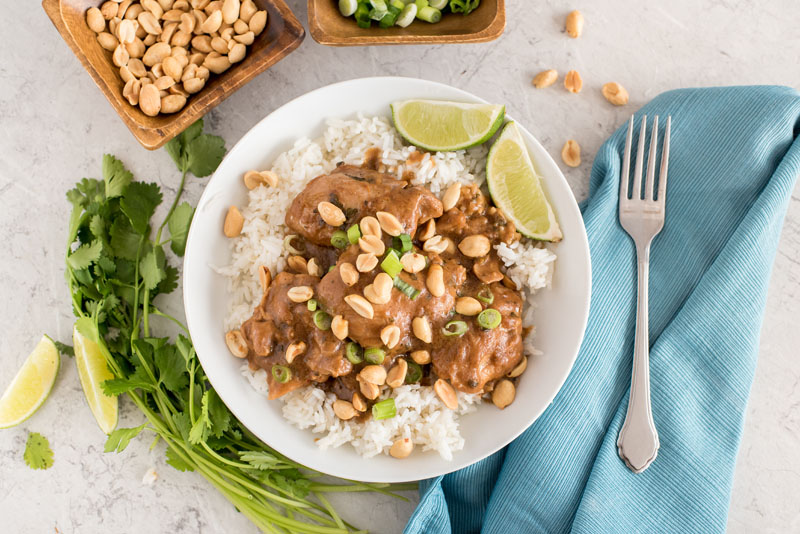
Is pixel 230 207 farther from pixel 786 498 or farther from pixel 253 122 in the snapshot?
pixel 786 498

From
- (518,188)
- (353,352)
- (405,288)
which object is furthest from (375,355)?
(518,188)

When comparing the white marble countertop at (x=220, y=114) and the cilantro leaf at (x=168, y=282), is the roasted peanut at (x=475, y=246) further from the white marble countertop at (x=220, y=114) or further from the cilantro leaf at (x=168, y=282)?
the cilantro leaf at (x=168, y=282)

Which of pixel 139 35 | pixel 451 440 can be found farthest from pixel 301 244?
pixel 139 35

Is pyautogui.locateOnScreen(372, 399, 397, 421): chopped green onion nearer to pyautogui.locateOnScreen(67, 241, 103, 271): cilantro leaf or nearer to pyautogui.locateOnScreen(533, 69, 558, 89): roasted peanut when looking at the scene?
pyautogui.locateOnScreen(67, 241, 103, 271): cilantro leaf

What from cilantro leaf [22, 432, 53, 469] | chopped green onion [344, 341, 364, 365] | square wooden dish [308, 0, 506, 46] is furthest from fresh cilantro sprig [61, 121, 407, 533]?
square wooden dish [308, 0, 506, 46]

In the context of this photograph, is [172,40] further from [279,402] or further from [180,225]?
[279,402]

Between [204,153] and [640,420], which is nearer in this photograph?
[640,420]
